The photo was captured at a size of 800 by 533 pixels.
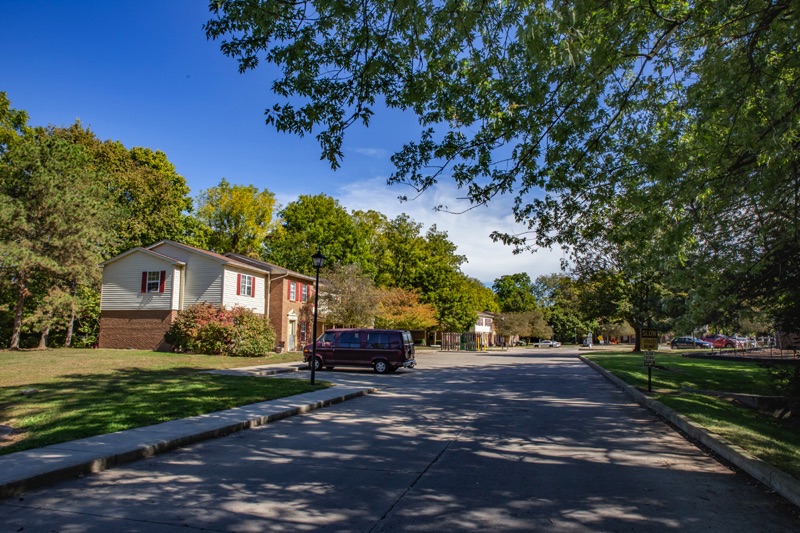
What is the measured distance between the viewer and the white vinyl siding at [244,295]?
3120 cm

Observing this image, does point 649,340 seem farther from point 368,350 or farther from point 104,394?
point 104,394

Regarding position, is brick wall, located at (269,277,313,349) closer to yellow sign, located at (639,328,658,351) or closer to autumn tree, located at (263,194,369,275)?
autumn tree, located at (263,194,369,275)

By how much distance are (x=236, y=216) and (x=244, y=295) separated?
20.5 metres

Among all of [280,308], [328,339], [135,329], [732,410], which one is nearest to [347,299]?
[280,308]

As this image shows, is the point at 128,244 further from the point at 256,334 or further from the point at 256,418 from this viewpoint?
the point at 256,418

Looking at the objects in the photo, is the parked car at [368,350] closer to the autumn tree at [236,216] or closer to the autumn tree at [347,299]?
the autumn tree at [347,299]

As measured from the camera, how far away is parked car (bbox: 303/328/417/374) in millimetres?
22766

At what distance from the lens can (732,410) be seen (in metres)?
12.2

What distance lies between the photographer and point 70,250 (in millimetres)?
28203

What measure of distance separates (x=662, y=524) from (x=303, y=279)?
34851 millimetres

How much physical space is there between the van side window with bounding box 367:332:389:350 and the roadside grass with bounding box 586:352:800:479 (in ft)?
31.9

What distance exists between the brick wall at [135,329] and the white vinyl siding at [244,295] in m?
3.44

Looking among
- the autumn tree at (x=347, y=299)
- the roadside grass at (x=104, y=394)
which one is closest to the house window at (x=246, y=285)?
the autumn tree at (x=347, y=299)

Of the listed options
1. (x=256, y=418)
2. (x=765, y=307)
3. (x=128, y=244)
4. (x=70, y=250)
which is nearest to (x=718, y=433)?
(x=256, y=418)
